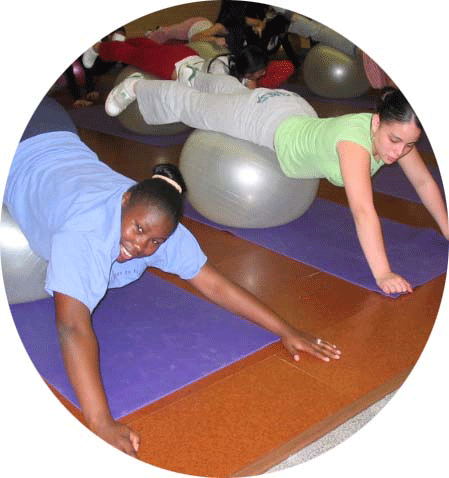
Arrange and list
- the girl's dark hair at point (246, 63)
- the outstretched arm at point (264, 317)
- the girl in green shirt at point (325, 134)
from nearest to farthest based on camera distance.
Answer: the outstretched arm at point (264, 317), the girl in green shirt at point (325, 134), the girl's dark hair at point (246, 63)

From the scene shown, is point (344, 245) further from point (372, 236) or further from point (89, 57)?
point (89, 57)

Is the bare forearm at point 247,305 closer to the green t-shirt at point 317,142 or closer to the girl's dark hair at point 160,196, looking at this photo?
the girl's dark hair at point 160,196

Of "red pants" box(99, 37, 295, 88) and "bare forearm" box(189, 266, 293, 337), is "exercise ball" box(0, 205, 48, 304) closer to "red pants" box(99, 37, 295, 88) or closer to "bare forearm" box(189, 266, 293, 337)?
"bare forearm" box(189, 266, 293, 337)

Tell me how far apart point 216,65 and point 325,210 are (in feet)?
4.33

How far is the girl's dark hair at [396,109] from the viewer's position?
8.23 ft

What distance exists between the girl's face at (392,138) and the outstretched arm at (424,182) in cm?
25

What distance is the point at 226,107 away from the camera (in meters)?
3.42

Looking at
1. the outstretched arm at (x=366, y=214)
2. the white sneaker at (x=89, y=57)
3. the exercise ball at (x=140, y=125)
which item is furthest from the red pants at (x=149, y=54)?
the outstretched arm at (x=366, y=214)

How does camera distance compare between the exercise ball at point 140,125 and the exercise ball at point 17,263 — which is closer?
the exercise ball at point 17,263

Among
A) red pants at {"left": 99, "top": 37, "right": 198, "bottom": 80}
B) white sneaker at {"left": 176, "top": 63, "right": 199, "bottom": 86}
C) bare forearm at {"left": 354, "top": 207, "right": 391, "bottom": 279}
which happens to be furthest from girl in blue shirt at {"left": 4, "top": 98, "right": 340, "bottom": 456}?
red pants at {"left": 99, "top": 37, "right": 198, "bottom": 80}

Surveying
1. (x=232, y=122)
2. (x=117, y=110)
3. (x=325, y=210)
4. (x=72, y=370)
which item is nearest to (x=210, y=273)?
(x=72, y=370)

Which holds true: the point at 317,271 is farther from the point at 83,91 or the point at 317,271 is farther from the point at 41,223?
the point at 83,91

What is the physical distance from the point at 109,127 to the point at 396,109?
3.47 m

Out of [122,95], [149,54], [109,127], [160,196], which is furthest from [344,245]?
[109,127]
